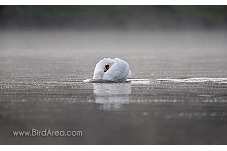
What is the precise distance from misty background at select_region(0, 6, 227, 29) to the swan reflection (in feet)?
178

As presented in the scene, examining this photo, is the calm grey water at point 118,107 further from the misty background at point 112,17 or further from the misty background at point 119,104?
the misty background at point 112,17

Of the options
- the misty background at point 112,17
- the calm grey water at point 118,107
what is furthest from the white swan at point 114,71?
the misty background at point 112,17

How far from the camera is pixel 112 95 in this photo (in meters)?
19.9

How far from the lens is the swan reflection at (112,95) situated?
60.2 feet

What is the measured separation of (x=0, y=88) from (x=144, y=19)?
2450 inches

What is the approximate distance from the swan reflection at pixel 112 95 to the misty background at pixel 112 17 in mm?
54111

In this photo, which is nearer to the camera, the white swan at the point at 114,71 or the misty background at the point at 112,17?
the white swan at the point at 114,71

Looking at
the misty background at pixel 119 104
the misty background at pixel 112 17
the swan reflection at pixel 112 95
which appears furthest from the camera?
the misty background at pixel 112 17

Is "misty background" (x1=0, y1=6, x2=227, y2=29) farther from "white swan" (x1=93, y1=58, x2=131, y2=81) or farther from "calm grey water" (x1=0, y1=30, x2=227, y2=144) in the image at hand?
"white swan" (x1=93, y1=58, x2=131, y2=81)

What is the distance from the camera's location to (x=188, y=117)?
16.8m

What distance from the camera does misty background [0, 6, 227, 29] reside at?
76.2 metres

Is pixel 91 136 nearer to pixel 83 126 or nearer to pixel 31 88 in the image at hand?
pixel 83 126

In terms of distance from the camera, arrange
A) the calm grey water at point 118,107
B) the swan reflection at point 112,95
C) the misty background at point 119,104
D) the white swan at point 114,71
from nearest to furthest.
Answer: the calm grey water at point 118,107 → the misty background at point 119,104 → the swan reflection at point 112,95 → the white swan at point 114,71

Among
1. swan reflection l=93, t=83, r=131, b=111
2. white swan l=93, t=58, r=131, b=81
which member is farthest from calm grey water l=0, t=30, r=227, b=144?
white swan l=93, t=58, r=131, b=81
